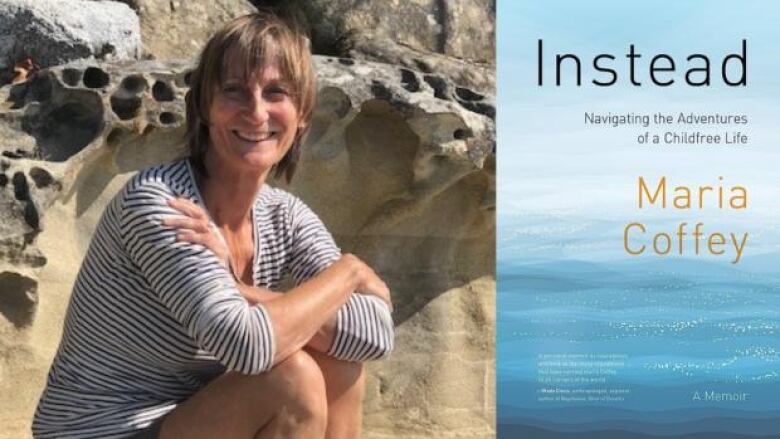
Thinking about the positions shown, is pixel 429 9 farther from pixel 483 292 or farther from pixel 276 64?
pixel 276 64

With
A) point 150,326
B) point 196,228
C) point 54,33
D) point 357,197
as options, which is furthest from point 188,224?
point 357,197

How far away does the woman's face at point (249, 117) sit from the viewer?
2.58m

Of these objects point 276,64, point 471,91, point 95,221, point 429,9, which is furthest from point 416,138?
point 276,64

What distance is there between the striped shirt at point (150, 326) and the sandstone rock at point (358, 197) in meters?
1.22

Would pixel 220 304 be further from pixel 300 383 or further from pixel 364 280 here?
pixel 364 280

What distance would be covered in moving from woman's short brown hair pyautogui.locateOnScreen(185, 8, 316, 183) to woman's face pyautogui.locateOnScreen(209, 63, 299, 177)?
0.06ft

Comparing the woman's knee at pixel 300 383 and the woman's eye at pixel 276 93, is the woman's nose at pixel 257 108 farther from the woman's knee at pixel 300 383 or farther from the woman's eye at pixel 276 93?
the woman's knee at pixel 300 383

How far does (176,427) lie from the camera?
252cm

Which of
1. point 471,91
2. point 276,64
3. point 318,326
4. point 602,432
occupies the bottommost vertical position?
point 602,432

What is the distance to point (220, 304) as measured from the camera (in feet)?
7.83

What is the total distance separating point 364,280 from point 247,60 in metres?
0.49

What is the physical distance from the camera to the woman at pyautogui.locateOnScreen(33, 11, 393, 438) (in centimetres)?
244

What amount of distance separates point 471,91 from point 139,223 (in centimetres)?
209

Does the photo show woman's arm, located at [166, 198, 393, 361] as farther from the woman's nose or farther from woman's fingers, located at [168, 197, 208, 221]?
the woman's nose
